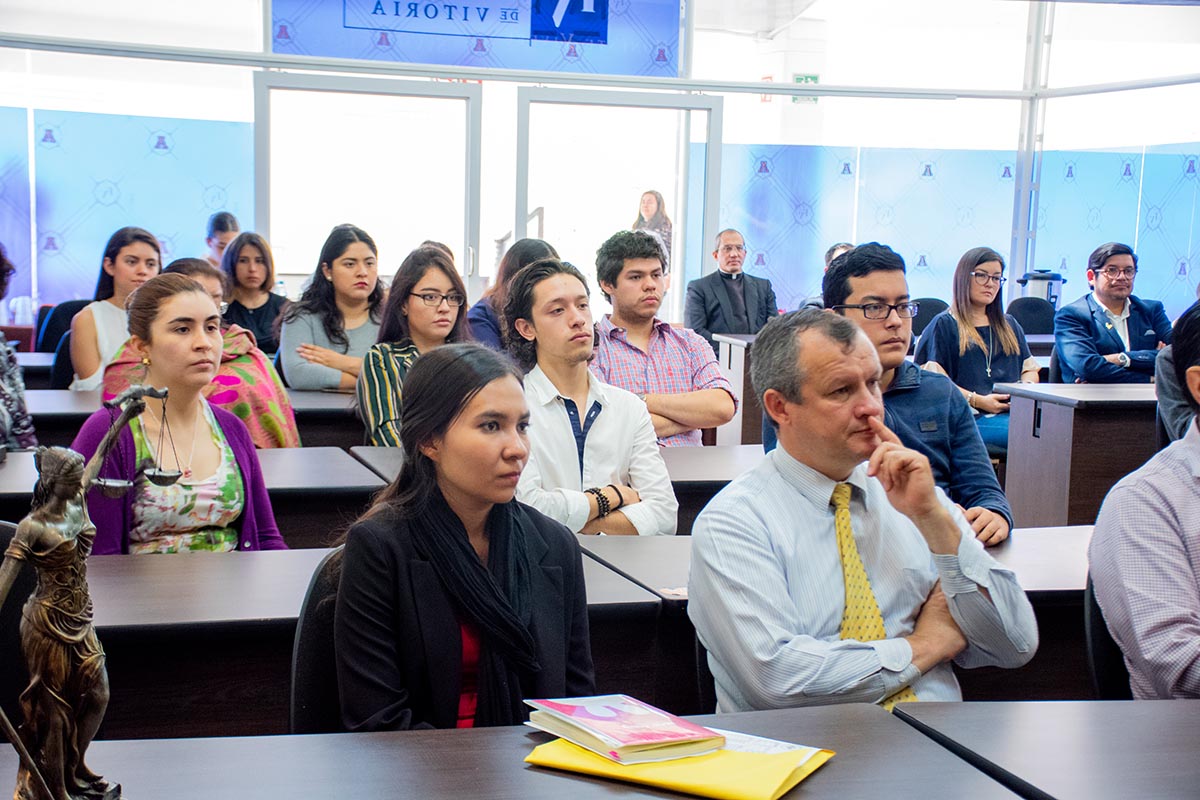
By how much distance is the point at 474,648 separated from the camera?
5.96 ft

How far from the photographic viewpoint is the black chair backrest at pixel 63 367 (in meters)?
5.12

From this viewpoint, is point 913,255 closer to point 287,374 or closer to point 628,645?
point 287,374

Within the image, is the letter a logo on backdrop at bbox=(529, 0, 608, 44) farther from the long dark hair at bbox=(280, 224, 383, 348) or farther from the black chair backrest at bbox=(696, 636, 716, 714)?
the black chair backrest at bbox=(696, 636, 716, 714)

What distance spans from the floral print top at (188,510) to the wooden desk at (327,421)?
159 cm

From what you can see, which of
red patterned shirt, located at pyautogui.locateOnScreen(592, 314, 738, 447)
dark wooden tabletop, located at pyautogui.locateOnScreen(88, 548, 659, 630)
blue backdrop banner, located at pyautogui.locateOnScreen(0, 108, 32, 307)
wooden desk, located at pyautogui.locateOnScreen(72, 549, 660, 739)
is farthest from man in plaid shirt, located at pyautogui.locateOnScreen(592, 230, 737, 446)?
blue backdrop banner, located at pyautogui.locateOnScreen(0, 108, 32, 307)

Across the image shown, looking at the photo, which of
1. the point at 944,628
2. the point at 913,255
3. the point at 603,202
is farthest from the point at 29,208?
the point at 944,628

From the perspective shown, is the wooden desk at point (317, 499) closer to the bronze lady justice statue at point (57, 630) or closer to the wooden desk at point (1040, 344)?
the bronze lady justice statue at point (57, 630)

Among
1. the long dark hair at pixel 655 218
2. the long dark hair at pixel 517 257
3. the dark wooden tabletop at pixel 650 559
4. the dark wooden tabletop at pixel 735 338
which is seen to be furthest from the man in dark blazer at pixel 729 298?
the dark wooden tabletop at pixel 650 559

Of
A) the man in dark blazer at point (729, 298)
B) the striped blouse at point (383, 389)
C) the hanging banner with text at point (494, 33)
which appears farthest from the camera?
the hanging banner with text at point (494, 33)

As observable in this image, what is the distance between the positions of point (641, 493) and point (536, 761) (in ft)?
5.64

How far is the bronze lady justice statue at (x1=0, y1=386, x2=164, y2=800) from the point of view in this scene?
3.36 ft

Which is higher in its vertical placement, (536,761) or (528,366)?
(528,366)

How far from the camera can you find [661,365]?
4.09 m

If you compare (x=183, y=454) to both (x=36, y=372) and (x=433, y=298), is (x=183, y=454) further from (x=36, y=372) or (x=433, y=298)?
(x=36, y=372)
